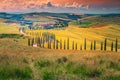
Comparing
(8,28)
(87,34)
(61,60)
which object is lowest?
(61,60)

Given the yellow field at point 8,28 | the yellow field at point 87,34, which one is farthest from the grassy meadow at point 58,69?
the yellow field at point 8,28

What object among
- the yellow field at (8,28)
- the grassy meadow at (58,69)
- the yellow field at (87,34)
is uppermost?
the yellow field at (8,28)

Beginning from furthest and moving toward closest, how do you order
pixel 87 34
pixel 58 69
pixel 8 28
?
pixel 87 34 → pixel 8 28 → pixel 58 69

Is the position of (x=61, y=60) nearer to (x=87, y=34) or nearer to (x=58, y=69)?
(x=58, y=69)

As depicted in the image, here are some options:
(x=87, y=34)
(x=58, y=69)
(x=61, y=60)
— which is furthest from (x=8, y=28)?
(x=58, y=69)

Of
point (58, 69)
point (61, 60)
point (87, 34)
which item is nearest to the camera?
point (58, 69)

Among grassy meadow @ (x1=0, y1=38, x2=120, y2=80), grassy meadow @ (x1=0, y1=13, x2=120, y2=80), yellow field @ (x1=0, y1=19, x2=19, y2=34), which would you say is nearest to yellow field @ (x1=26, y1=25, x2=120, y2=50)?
grassy meadow @ (x1=0, y1=13, x2=120, y2=80)

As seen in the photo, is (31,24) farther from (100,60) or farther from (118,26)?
(100,60)

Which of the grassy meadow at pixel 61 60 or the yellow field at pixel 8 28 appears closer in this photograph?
the grassy meadow at pixel 61 60

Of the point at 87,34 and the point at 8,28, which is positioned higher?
the point at 8,28

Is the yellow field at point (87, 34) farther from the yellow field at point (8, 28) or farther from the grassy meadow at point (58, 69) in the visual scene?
the grassy meadow at point (58, 69)

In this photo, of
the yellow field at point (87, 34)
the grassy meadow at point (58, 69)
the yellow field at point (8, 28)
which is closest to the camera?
the grassy meadow at point (58, 69)

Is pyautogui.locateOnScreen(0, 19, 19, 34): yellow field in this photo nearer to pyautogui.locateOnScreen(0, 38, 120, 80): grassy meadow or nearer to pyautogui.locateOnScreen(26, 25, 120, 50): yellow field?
pyautogui.locateOnScreen(26, 25, 120, 50): yellow field

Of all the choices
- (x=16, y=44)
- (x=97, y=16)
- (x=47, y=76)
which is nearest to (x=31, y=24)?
(x=16, y=44)
